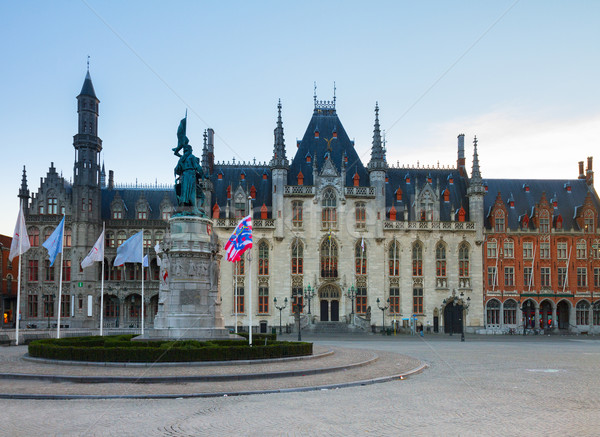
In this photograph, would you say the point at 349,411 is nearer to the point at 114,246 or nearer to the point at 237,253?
the point at 237,253

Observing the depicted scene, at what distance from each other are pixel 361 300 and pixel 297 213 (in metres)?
12.0

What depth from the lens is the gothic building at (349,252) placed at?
6656cm

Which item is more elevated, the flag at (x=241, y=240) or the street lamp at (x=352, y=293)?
the flag at (x=241, y=240)

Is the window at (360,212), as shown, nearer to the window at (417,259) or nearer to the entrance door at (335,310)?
the window at (417,259)

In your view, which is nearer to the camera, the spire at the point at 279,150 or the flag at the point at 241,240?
the flag at the point at 241,240

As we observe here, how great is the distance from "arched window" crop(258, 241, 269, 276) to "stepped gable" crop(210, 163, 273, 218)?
362cm

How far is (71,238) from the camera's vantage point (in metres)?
67.6

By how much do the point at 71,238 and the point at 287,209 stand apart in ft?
80.4

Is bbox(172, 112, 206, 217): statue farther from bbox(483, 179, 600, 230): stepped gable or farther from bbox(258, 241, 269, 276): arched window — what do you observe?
bbox(483, 179, 600, 230): stepped gable

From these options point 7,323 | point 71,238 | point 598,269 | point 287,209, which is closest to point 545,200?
point 598,269

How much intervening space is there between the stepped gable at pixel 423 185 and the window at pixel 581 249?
12979 mm

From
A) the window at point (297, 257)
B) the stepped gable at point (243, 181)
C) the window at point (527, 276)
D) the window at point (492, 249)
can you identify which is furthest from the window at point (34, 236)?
the window at point (527, 276)

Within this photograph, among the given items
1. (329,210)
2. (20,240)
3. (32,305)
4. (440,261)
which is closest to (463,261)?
(440,261)

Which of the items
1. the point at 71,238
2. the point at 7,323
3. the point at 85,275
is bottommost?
the point at 7,323
